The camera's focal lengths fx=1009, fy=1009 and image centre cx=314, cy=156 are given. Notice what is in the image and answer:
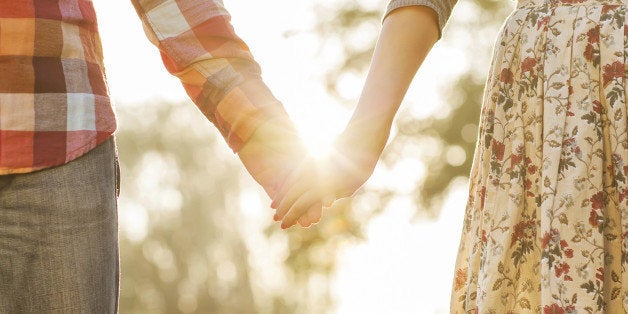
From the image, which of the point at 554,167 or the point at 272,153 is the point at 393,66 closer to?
the point at 272,153

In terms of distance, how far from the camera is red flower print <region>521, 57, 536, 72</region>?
8.76ft

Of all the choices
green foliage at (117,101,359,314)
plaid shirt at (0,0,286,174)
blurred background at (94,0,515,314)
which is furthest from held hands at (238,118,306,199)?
green foliage at (117,101,359,314)

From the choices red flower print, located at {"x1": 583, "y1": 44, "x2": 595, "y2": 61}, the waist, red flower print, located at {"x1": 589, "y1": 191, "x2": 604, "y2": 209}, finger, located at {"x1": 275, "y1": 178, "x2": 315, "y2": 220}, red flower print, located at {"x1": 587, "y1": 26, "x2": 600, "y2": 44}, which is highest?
the waist

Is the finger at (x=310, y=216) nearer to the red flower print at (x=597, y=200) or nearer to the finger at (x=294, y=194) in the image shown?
the finger at (x=294, y=194)

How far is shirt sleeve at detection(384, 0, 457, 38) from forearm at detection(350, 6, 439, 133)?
20 millimetres

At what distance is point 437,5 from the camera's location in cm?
295

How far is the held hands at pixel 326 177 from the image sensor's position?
9.66 ft

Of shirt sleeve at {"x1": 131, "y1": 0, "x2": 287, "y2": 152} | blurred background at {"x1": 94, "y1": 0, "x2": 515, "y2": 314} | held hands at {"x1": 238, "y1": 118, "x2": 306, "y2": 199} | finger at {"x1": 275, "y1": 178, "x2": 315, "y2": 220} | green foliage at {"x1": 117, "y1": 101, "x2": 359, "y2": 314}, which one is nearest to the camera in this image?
shirt sleeve at {"x1": 131, "y1": 0, "x2": 287, "y2": 152}

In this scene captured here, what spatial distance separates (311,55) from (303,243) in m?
3.40

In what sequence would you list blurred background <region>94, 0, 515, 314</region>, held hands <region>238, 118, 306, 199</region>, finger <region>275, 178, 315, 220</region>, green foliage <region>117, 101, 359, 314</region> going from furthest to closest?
green foliage <region>117, 101, 359, 314</region> → blurred background <region>94, 0, 515, 314</region> → finger <region>275, 178, 315, 220</region> → held hands <region>238, 118, 306, 199</region>

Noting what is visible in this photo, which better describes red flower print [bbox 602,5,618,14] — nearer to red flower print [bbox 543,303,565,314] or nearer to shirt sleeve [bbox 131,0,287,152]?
red flower print [bbox 543,303,565,314]

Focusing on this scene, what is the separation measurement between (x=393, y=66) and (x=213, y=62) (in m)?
0.52

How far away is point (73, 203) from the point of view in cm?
211

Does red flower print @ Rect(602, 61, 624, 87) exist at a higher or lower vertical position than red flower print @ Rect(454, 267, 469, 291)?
higher
